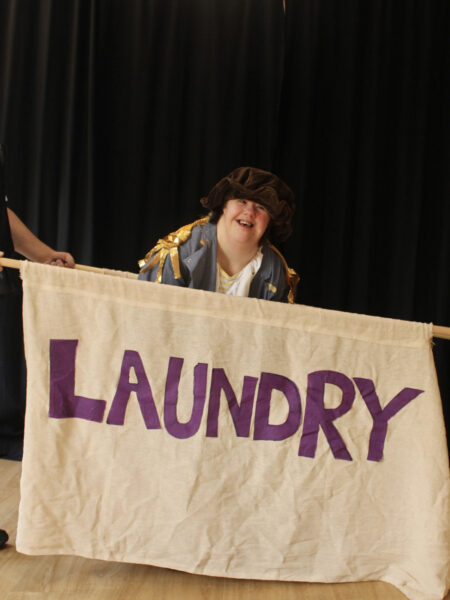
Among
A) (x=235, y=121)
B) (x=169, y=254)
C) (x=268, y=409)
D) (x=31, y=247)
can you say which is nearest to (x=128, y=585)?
(x=268, y=409)

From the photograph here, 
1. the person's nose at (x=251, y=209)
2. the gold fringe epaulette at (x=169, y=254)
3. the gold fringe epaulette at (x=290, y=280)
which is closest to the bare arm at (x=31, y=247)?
the gold fringe epaulette at (x=169, y=254)

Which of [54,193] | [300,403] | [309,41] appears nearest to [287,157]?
[309,41]

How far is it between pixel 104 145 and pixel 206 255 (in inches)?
47.1

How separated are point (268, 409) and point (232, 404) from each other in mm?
104

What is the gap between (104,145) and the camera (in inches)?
106

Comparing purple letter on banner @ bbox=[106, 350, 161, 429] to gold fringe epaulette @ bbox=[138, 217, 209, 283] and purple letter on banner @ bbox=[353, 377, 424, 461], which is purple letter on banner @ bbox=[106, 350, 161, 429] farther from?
purple letter on banner @ bbox=[353, 377, 424, 461]

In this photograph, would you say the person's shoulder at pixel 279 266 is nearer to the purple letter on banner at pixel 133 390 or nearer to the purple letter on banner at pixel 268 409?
the purple letter on banner at pixel 268 409

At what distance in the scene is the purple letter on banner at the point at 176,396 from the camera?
5.06 feet

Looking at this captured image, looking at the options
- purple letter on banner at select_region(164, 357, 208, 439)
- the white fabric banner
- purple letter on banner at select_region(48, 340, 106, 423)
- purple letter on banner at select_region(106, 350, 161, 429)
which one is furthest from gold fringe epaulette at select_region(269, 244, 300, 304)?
purple letter on banner at select_region(48, 340, 106, 423)

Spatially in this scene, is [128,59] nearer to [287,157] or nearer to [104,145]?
[104,145]

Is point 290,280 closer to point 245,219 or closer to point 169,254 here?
point 245,219

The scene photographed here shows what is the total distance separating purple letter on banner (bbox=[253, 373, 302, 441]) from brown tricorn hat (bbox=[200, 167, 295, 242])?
1.86 ft

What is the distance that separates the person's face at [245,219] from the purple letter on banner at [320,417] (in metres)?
0.52

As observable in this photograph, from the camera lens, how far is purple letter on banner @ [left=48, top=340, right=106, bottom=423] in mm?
1497
